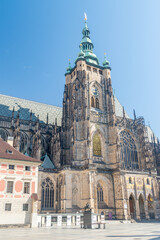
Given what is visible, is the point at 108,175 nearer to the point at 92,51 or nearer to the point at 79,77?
the point at 79,77

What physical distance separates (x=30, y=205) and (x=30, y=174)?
3.05 m

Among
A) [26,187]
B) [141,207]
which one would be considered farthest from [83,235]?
[141,207]

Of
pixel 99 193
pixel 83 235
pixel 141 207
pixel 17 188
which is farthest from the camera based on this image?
pixel 141 207

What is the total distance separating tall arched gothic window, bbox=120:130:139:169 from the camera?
3947 centimetres

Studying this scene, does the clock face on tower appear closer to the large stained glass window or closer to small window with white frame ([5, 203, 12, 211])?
the large stained glass window

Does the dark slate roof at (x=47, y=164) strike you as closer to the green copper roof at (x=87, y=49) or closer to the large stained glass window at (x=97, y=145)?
the large stained glass window at (x=97, y=145)

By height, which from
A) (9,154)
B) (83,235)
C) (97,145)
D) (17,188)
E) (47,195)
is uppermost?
(97,145)

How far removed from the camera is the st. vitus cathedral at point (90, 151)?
32.2 m

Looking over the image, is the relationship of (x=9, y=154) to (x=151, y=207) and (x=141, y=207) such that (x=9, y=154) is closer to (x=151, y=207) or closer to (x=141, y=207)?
(x=141, y=207)

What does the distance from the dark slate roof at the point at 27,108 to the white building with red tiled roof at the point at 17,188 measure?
1973cm

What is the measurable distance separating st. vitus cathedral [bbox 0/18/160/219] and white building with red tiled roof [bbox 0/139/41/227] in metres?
8.58

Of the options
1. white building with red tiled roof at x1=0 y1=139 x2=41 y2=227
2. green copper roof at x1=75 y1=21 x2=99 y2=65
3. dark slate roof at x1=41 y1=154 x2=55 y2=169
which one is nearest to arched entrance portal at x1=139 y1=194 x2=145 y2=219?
dark slate roof at x1=41 y1=154 x2=55 y2=169

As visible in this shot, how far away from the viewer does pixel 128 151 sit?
40531mm

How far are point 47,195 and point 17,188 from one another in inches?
420
